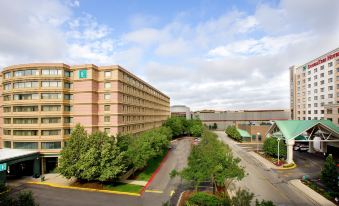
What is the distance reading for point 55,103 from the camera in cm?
4162

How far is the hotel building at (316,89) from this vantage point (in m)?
68.6

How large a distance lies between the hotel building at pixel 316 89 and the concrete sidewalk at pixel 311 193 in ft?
129

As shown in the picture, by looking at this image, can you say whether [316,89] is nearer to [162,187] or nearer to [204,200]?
[162,187]

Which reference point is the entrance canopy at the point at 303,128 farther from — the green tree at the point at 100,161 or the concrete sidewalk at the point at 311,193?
the green tree at the point at 100,161

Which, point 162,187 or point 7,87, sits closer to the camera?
point 162,187

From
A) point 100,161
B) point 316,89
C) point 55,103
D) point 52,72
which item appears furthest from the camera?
point 316,89

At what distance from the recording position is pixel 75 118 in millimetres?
43594

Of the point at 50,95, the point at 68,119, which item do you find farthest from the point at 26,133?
the point at 50,95

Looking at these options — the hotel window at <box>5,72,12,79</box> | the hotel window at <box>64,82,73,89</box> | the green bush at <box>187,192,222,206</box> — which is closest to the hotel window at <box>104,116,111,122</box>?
the hotel window at <box>64,82,73,89</box>

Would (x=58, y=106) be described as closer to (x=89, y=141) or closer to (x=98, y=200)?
(x=89, y=141)

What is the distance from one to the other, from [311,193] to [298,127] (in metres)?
21.1

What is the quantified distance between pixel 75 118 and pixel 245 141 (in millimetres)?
64048

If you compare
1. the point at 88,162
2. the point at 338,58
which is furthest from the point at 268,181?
the point at 338,58

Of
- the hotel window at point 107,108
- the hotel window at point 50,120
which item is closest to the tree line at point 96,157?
the hotel window at point 50,120
